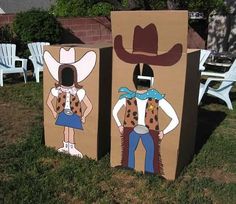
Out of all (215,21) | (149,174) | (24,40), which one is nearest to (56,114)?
(149,174)

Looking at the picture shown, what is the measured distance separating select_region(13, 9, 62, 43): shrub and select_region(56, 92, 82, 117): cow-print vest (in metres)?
6.48

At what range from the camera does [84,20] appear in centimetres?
1302

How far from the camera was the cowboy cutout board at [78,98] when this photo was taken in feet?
15.3

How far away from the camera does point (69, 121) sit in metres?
4.97

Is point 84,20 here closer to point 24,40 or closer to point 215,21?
point 24,40

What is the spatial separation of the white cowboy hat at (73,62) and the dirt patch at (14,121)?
4.35 ft

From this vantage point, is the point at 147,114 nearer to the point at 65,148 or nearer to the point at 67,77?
the point at 67,77

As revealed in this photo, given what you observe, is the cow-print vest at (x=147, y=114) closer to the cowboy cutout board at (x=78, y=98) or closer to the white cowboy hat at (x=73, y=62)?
the cowboy cutout board at (x=78, y=98)

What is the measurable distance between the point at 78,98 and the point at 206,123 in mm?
2727

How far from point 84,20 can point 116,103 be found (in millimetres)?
8926

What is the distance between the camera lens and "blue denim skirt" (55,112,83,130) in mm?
4909

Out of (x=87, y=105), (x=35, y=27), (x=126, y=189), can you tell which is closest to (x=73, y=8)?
(x=35, y=27)

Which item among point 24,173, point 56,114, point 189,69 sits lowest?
point 24,173

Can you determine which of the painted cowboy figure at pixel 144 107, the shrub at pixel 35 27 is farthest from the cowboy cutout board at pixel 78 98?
the shrub at pixel 35 27
